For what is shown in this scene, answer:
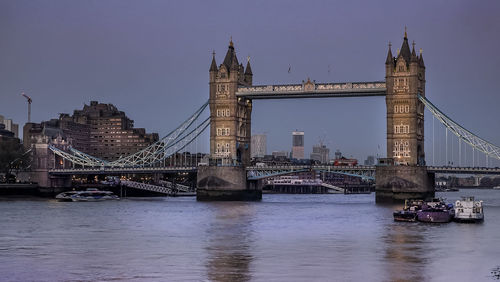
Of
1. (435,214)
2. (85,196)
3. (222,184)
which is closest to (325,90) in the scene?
(222,184)

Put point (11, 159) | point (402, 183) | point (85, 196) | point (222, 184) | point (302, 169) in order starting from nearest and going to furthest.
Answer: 1. point (402, 183)
2. point (222, 184)
3. point (302, 169)
4. point (85, 196)
5. point (11, 159)

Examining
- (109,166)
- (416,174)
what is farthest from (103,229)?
(109,166)

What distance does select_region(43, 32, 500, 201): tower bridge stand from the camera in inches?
→ 4281

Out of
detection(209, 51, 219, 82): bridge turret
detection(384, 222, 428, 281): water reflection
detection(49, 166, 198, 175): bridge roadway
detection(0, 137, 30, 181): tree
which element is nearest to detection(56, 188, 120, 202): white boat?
detection(49, 166, 198, 175): bridge roadway

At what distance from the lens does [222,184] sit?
117125 mm

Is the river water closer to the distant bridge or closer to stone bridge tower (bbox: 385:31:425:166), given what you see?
the distant bridge

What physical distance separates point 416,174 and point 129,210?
35.8 meters

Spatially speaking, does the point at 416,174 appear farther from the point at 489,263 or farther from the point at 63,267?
the point at 63,267

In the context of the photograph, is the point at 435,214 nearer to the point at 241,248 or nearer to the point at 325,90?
the point at 241,248

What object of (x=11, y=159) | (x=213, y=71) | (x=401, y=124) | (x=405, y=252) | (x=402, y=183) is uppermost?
(x=213, y=71)

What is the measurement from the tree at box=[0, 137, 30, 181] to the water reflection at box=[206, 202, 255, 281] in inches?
2494

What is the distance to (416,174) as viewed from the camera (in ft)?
353

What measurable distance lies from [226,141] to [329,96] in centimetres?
1556

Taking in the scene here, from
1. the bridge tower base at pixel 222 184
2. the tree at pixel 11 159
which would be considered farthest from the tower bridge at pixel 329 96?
the tree at pixel 11 159
